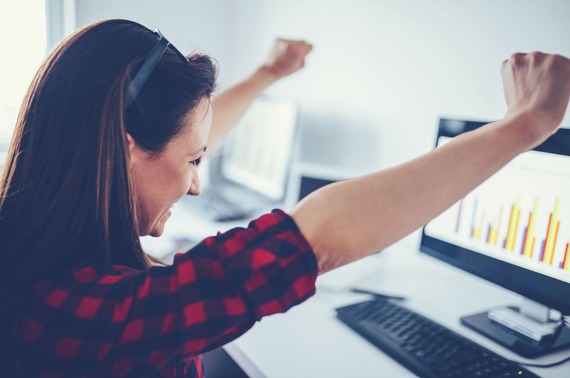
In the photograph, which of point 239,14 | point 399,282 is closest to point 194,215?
point 399,282

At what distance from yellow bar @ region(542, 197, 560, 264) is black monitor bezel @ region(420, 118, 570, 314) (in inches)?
1.5

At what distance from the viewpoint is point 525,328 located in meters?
0.89

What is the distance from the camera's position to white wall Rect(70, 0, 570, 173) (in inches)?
44.3

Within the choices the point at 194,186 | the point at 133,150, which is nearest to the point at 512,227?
the point at 194,186

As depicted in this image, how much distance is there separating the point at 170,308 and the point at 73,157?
0.22 metres

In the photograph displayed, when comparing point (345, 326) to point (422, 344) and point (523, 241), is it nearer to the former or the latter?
point (422, 344)

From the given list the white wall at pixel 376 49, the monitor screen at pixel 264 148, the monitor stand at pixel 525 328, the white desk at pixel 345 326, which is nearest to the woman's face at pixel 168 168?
the white desk at pixel 345 326

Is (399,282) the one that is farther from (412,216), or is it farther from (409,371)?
(412,216)

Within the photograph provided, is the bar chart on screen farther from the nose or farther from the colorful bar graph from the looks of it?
the nose

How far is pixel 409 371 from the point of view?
77 centimetres

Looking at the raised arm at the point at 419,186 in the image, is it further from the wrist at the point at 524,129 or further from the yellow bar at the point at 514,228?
the yellow bar at the point at 514,228

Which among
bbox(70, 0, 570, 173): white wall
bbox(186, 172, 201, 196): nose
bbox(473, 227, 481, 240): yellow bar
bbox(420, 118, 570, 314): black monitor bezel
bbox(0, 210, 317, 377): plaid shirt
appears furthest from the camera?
bbox(70, 0, 570, 173): white wall

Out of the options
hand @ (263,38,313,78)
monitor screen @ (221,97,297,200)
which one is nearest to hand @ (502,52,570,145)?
hand @ (263,38,313,78)

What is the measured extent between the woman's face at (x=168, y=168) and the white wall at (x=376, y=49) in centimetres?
42
